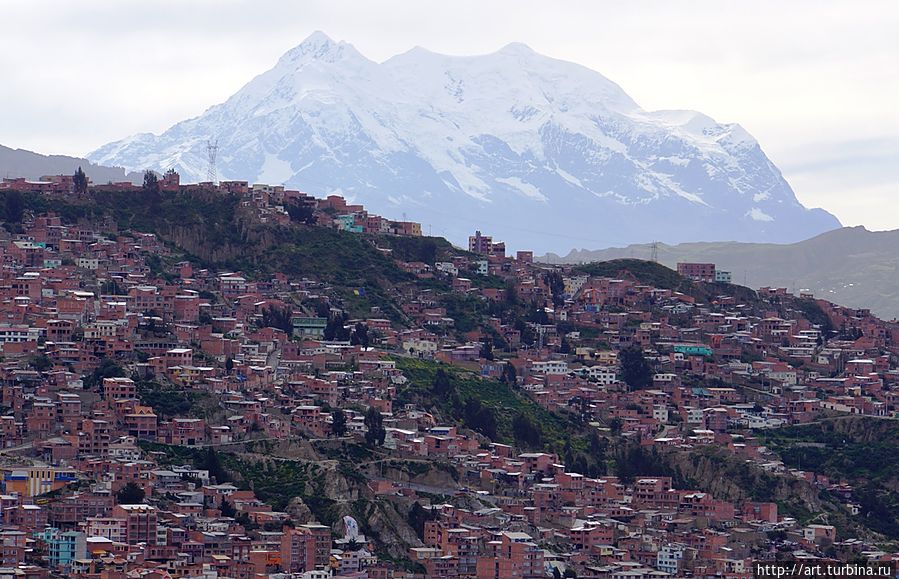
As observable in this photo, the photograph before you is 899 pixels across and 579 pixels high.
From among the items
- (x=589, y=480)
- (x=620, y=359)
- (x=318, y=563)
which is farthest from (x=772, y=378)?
(x=318, y=563)

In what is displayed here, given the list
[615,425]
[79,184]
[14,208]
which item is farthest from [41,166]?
[615,425]

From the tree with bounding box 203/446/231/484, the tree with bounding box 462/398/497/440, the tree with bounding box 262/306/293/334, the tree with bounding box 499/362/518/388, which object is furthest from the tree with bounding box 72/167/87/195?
the tree with bounding box 203/446/231/484

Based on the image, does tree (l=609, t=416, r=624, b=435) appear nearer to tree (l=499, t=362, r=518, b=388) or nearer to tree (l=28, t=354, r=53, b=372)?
tree (l=499, t=362, r=518, b=388)

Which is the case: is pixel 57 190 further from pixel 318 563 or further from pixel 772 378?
pixel 318 563

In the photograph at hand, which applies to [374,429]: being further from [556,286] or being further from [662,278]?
[662,278]

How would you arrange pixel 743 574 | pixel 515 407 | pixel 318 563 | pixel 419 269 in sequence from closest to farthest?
1. pixel 318 563
2. pixel 743 574
3. pixel 515 407
4. pixel 419 269

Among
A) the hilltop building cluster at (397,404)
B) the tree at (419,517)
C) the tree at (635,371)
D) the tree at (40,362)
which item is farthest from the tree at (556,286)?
the tree at (419,517)
